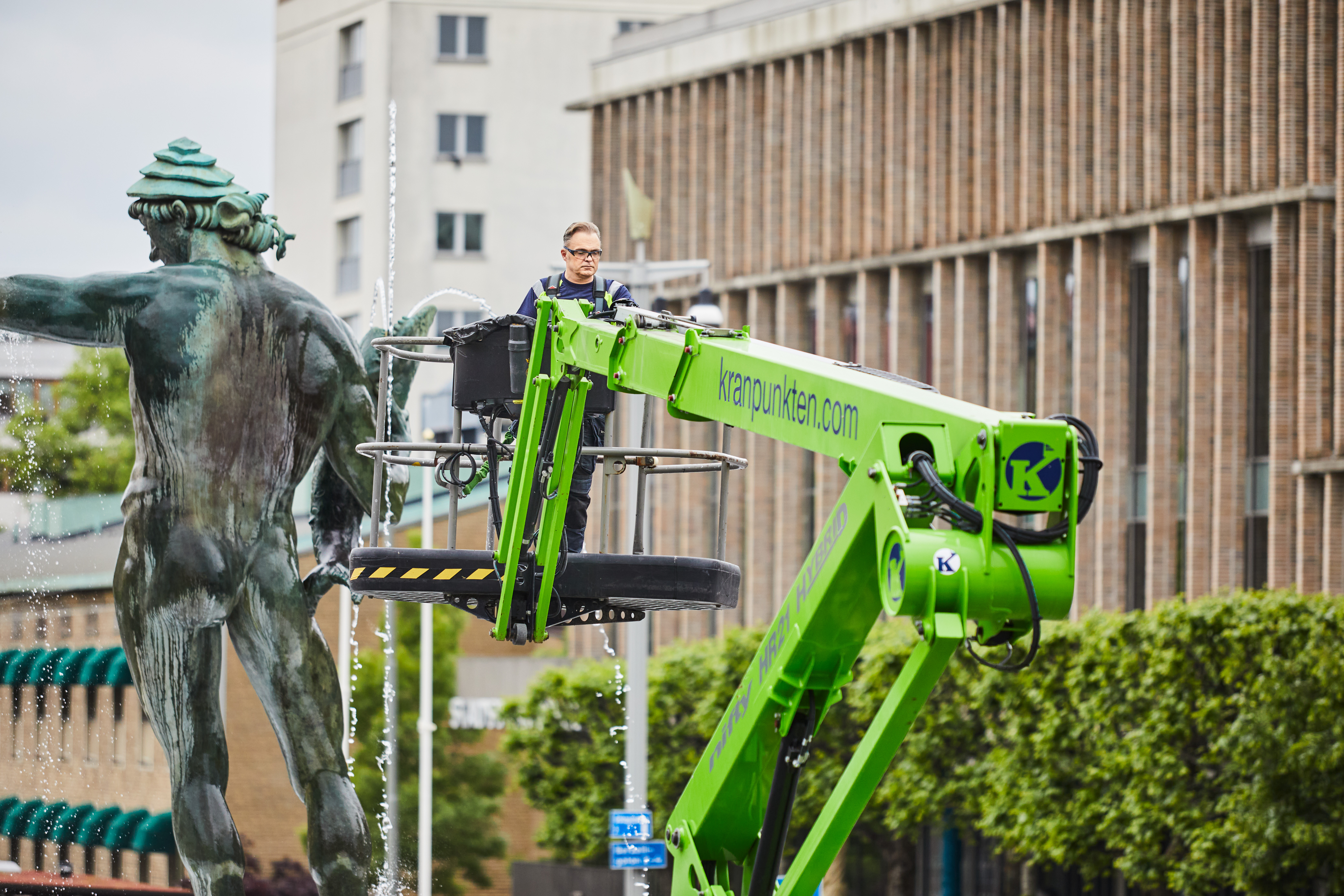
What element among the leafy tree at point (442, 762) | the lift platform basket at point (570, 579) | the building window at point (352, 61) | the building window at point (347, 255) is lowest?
the leafy tree at point (442, 762)

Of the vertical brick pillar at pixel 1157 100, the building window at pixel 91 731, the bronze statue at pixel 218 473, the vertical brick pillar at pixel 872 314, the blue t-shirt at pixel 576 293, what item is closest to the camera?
the blue t-shirt at pixel 576 293

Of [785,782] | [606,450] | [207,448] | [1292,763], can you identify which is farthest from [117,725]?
[1292,763]

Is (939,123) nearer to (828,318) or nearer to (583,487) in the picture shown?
(828,318)

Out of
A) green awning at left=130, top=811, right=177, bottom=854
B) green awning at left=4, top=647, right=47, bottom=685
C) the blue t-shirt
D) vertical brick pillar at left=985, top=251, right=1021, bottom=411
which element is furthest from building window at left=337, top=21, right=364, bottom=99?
the blue t-shirt

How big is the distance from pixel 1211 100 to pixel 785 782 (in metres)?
33.6

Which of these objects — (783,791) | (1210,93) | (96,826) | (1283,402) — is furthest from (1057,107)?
(783,791)

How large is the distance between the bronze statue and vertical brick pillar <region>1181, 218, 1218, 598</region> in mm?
30023

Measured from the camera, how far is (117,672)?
48.4 ft

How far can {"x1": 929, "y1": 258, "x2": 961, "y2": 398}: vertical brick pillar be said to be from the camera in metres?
45.9

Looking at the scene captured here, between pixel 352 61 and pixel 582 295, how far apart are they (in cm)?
5845

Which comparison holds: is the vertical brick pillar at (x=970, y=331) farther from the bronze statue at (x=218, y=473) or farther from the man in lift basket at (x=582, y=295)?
the man in lift basket at (x=582, y=295)

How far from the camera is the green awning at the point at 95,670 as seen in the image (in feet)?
47.9

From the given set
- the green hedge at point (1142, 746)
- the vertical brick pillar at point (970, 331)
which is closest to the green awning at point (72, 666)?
the green hedge at point (1142, 746)

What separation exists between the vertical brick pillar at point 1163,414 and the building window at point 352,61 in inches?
1248
